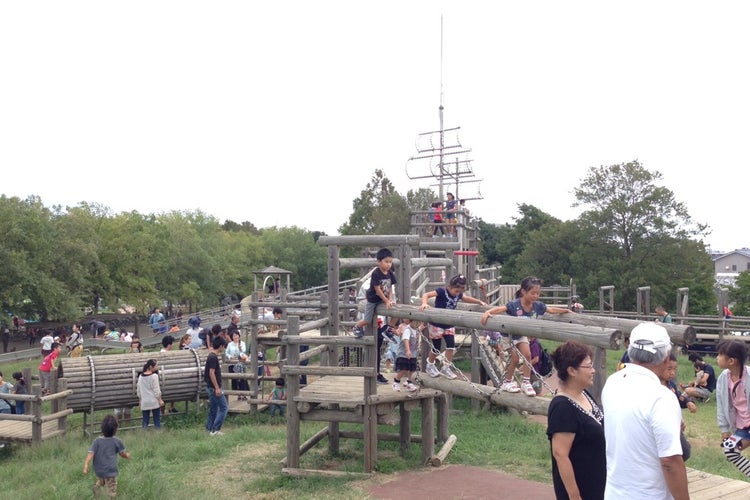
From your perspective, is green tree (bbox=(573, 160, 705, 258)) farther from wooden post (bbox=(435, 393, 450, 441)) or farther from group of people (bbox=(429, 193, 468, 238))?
wooden post (bbox=(435, 393, 450, 441))

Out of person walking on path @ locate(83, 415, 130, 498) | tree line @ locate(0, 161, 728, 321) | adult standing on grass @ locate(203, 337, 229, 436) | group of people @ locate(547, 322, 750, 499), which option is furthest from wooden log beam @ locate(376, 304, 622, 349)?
tree line @ locate(0, 161, 728, 321)

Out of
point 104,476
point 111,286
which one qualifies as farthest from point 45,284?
point 104,476

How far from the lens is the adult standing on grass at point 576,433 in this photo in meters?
3.98

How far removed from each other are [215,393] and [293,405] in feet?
10.8

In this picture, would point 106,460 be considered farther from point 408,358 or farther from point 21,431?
point 21,431

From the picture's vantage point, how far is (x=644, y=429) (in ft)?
11.2

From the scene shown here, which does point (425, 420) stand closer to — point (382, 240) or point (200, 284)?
point (382, 240)

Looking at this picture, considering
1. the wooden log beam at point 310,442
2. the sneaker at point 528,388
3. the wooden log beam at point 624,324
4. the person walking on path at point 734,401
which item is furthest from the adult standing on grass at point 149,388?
the person walking on path at point 734,401

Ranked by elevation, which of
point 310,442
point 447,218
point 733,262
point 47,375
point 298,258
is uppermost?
point 298,258

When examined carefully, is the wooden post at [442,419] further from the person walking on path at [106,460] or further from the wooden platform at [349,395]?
the person walking on path at [106,460]

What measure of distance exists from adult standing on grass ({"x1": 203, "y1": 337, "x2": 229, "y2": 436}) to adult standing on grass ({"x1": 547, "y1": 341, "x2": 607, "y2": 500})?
27.7 feet

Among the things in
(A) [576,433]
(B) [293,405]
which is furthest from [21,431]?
(A) [576,433]

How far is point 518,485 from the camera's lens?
8.07m

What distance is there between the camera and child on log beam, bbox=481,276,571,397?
6.62 meters
